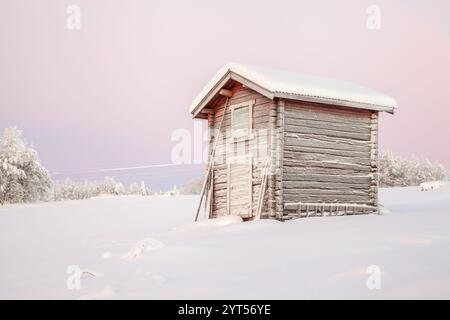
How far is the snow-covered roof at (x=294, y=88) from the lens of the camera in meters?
15.3

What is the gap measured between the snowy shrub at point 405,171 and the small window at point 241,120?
163ft

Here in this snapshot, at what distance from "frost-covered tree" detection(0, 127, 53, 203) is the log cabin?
94.6 feet

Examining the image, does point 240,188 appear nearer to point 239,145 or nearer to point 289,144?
point 239,145

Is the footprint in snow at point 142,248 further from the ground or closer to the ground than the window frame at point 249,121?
closer to the ground

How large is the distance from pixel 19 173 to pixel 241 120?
3048 cm

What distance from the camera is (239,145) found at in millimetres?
17219

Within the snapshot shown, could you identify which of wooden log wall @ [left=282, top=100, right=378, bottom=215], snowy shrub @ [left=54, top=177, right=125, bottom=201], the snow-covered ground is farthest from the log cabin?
snowy shrub @ [left=54, top=177, right=125, bottom=201]

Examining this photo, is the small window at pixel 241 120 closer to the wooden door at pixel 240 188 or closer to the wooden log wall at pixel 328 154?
the wooden door at pixel 240 188

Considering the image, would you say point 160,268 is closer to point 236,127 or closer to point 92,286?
point 92,286

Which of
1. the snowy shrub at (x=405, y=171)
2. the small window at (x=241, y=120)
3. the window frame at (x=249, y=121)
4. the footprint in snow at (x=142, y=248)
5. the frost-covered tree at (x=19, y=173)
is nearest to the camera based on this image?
the footprint in snow at (x=142, y=248)

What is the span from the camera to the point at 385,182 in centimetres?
6309

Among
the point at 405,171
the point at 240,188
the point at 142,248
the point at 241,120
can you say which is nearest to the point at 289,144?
the point at 241,120

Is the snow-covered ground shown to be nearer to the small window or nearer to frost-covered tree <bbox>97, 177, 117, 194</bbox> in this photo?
the small window

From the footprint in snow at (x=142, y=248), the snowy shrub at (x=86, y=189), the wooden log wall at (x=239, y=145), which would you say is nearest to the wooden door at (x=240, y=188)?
the wooden log wall at (x=239, y=145)
